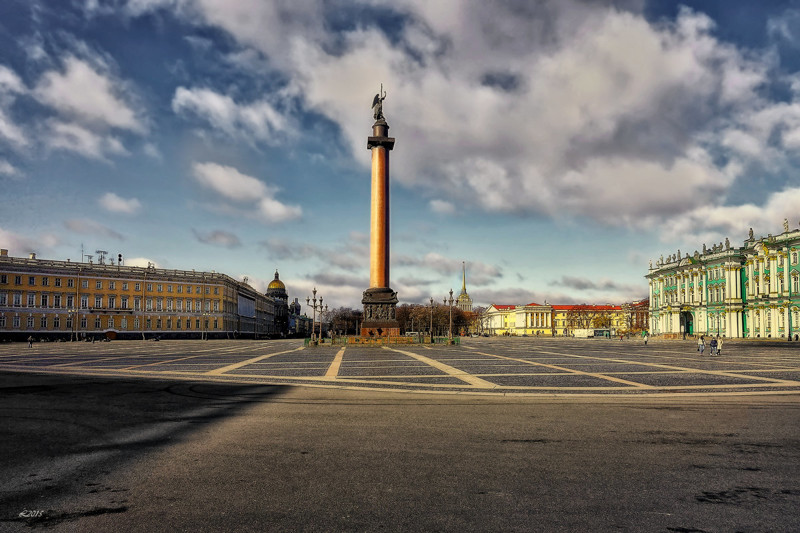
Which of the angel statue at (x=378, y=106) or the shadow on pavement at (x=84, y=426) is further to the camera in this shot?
the angel statue at (x=378, y=106)

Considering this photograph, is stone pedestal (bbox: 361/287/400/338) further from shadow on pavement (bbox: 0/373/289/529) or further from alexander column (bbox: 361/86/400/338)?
shadow on pavement (bbox: 0/373/289/529)

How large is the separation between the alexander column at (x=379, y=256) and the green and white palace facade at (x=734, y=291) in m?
55.5

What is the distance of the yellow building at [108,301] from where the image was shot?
8481 cm

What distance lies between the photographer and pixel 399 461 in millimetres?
7660

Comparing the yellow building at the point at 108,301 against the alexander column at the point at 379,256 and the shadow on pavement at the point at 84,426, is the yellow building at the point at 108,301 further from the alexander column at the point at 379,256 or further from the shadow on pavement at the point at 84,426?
the shadow on pavement at the point at 84,426

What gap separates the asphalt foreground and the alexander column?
3996 centimetres

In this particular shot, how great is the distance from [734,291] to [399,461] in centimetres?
11113

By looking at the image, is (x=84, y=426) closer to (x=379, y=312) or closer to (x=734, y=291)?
(x=379, y=312)

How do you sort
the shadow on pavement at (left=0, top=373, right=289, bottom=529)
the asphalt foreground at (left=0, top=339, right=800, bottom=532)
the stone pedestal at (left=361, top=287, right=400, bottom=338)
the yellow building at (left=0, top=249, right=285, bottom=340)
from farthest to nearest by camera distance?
1. the yellow building at (left=0, top=249, right=285, bottom=340)
2. the stone pedestal at (left=361, top=287, right=400, bottom=338)
3. the shadow on pavement at (left=0, top=373, right=289, bottom=529)
4. the asphalt foreground at (left=0, top=339, right=800, bottom=532)

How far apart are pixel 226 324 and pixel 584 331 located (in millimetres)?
83284

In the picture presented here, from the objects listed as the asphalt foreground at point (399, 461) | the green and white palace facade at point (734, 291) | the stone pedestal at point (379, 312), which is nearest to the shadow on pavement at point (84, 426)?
the asphalt foreground at point (399, 461)

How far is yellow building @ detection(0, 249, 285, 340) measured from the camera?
278ft

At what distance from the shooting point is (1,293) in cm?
8262

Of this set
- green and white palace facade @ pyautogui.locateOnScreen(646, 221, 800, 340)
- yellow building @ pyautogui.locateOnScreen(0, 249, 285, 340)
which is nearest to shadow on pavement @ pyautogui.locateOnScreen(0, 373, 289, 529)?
yellow building @ pyautogui.locateOnScreen(0, 249, 285, 340)
